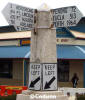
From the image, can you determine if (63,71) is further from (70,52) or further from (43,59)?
(43,59)

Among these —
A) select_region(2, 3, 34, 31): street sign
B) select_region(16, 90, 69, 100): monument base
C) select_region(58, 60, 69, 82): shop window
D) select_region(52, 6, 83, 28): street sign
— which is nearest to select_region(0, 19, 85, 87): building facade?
select_region(58, 60, 69, 82): shop window

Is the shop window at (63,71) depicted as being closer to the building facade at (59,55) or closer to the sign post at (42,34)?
the building facade at (59,55)

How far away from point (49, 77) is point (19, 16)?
227 centimetres

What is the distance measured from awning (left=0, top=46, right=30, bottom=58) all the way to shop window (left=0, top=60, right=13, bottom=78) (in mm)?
2201

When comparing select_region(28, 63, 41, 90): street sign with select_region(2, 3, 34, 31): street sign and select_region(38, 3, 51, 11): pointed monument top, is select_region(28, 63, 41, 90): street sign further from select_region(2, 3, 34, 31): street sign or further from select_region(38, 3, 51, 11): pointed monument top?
select_region(38, 3, 51, 11): pointed monument top

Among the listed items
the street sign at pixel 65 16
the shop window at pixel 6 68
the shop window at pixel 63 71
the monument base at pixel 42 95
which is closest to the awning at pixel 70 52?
the shop window at pixel 63 71

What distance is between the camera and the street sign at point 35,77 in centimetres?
939

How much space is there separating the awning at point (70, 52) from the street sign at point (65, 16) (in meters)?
11.0

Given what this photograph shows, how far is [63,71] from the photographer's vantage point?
23.7m

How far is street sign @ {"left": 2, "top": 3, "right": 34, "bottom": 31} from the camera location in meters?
9.36

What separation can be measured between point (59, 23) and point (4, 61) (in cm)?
1857

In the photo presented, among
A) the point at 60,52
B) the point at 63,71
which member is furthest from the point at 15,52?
the point at 63,71

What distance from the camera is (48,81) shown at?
9.39m

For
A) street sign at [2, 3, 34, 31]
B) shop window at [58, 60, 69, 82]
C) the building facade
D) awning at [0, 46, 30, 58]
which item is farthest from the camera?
shop window at [58, 60, 69, 82]
